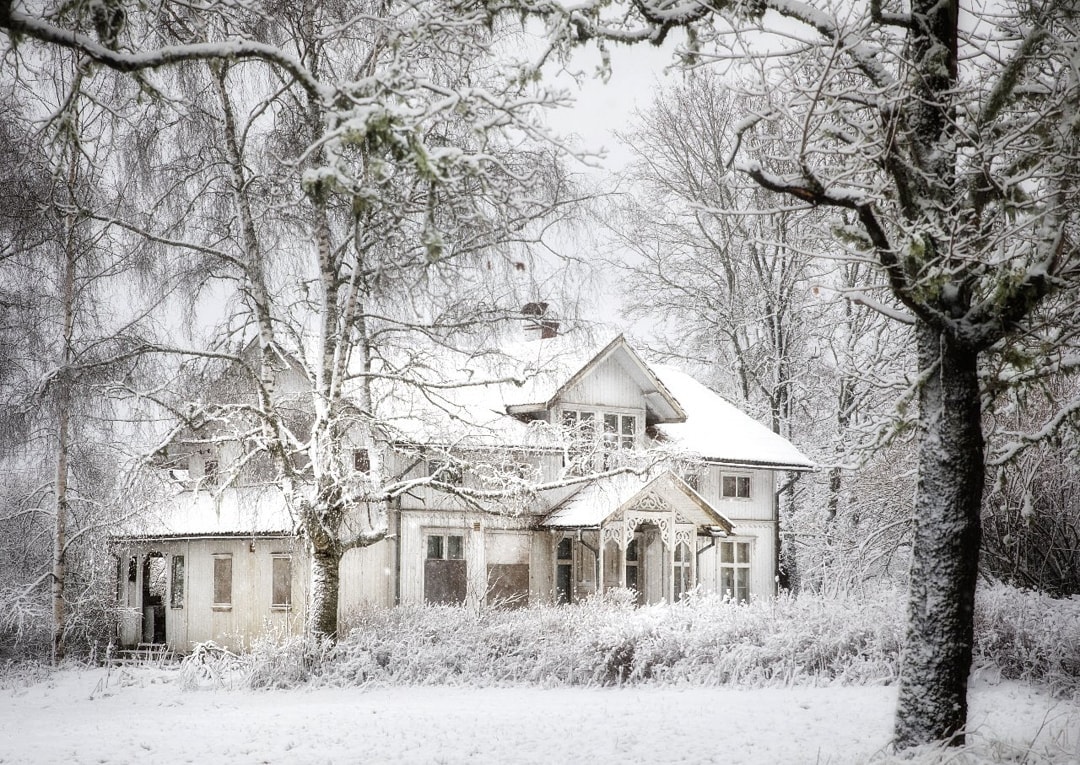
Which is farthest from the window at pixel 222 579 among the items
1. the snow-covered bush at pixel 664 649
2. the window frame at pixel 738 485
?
the window frame at pixel 738 485

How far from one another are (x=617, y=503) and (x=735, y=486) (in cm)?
581

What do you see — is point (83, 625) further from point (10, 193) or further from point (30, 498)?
point (10, 193)

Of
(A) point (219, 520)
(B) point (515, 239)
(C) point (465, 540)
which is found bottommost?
(C) point (465, 540)

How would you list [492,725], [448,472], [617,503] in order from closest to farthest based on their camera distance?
[492,725] < [448,472] < [617,503]

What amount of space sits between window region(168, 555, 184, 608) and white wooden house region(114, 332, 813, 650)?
6cm

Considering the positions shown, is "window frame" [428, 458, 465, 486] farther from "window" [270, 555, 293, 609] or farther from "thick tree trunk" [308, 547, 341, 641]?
"window" [270, 555, 293, 609]

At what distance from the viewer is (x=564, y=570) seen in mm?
Result: 25312

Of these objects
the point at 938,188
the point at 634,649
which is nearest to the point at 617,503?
the point at 634,649

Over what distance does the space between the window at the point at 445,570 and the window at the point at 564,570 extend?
250 centimetres

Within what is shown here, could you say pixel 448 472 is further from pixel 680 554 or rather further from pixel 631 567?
pixel 680 554

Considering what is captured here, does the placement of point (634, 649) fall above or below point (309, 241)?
below

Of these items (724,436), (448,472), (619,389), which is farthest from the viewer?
(724,436)

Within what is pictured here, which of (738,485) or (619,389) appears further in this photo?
(738,485)

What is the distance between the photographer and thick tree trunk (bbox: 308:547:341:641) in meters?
16.3
